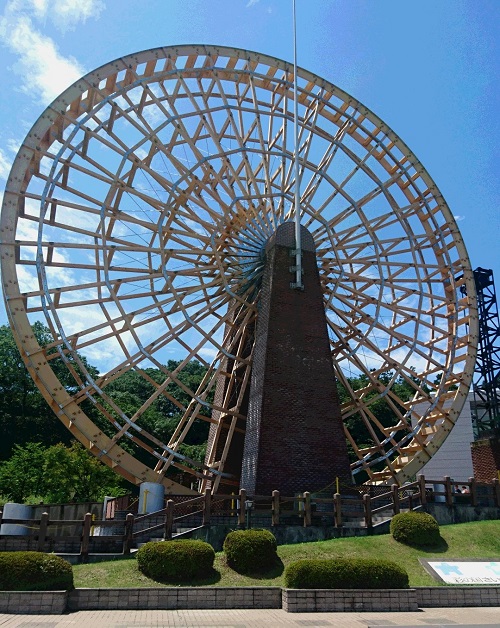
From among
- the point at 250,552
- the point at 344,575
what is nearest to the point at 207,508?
the point at 250,552

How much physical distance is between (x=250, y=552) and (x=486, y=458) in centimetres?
2118

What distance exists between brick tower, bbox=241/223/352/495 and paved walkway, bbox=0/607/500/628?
265 inches

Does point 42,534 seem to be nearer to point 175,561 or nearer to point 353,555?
point 175,561

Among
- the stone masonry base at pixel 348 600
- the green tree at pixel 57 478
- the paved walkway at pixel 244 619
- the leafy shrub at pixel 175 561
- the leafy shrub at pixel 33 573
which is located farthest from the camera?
the green tree at pixel 57 478

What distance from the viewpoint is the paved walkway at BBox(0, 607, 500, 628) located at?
27.1 feet

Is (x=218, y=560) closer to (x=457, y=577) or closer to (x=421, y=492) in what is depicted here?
(x=457, y=577)

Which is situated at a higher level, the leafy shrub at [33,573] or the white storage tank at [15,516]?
the white storage tank at [15,516]

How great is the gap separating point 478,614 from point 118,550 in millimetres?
7095

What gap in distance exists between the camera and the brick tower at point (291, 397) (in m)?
16.8

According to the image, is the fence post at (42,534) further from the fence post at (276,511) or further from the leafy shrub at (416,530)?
the leafy shrub at (416,530)

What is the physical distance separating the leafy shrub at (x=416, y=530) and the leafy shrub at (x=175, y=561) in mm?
4836

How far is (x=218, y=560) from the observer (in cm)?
1188

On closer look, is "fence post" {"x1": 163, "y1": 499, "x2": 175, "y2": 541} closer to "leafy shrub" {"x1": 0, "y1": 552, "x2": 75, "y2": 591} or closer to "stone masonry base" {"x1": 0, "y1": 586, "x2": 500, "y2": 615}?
"stone masonry base" {"x1": 0, "y1": 586, "x2": 500, "y2": 615}

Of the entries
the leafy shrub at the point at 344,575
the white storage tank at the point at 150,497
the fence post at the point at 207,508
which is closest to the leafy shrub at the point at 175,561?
the leafy shrub at the point at 344,575
